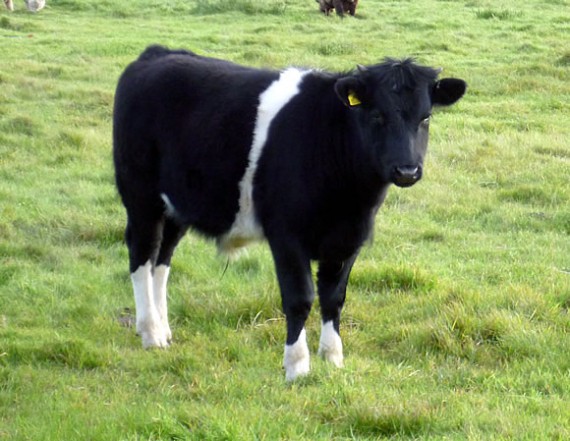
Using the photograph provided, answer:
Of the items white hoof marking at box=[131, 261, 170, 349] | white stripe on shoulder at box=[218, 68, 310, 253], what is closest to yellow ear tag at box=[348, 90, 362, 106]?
white stripe on shoulder at box=[218, 68, 310, 253]

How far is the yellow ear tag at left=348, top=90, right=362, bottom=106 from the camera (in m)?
5.30

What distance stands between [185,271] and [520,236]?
2953 mm

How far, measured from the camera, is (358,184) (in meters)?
5.48

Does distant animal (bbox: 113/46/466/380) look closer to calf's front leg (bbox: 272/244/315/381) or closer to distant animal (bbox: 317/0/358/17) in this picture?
calf's front leg (bbox: 272/244/315/381)

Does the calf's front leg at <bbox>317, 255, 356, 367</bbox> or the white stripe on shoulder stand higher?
the white stripe on shoulder

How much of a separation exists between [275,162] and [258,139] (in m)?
0.22

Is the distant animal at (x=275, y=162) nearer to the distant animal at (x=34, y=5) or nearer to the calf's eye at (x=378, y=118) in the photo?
the calf's eye at (x=378, y=118)

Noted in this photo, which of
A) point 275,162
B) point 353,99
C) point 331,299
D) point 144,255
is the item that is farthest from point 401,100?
point 144,255

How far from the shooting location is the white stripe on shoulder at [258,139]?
5.77 metres

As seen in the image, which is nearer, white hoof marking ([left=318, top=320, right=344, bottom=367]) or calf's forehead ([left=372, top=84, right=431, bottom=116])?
calf's forehead ([left=372, top=84, right=431, bottom=116])

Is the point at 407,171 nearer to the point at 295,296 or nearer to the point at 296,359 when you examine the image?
the point at 295,296

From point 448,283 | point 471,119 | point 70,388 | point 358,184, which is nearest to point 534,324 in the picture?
point 448,283

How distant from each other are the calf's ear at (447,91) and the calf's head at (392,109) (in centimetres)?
1

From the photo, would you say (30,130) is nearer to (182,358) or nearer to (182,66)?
(182,66)
